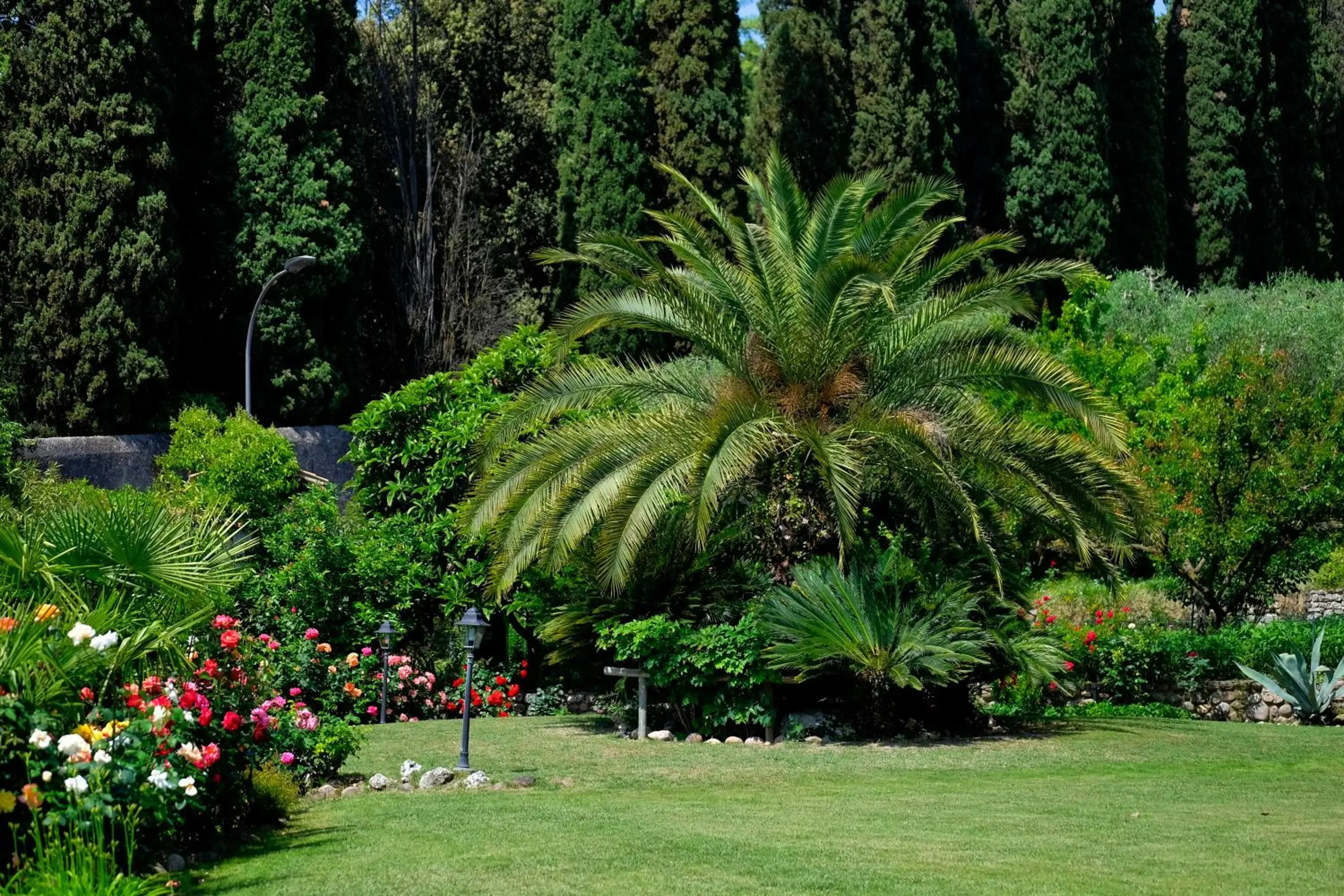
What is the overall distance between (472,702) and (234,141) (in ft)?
54.4

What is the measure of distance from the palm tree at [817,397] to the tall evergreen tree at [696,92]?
1777cm

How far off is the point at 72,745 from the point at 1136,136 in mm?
37372

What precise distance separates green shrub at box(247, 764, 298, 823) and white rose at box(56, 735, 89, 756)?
2.45 m

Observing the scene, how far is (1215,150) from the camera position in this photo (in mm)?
41781

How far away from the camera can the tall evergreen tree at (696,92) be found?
1358 inches

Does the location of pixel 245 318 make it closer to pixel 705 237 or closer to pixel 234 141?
pixel 234 141

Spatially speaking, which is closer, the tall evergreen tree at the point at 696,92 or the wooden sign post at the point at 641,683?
the wooden sign post at the point at 641,683

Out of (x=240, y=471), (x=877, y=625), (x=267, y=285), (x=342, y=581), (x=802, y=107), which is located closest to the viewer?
(x=877, y=625)

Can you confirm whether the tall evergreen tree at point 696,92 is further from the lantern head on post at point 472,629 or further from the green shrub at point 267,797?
the green shrub at point 267,797

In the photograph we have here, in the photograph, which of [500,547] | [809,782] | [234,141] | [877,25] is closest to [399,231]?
[234,141]

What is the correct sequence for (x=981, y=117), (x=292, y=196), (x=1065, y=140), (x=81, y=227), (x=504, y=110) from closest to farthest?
(x=81, y=227) → (x=292, y=196) → (x=1065, y=140) → (x=504, y=110) → (x=981, y=117)

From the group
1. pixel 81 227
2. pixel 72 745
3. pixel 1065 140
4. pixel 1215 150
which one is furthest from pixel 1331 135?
pixel 72 745

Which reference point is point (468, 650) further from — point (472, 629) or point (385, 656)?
point (385, 656)

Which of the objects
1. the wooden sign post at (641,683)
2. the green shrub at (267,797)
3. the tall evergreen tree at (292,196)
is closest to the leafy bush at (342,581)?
the wooden sign post at (641,683)
